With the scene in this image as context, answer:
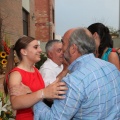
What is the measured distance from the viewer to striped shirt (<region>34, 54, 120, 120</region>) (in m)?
1.55

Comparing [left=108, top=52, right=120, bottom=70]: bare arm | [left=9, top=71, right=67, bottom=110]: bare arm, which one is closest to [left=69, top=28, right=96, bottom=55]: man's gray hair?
[left=9, top=71, right=67, bottom=110]: bare arm

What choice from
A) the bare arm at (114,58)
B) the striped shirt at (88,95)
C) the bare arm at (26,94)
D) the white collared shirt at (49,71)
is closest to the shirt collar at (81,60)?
the striped shirt at (88,95)

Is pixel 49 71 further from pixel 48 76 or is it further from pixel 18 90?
pixel 18 90

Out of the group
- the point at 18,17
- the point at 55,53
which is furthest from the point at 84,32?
the point at 18,17

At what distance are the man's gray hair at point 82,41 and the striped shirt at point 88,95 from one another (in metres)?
0.04

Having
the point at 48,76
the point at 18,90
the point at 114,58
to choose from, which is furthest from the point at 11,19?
the point at 18,90

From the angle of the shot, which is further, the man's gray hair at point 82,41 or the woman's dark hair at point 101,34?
the woman's dark hair at point 101,34

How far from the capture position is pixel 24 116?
245 cm

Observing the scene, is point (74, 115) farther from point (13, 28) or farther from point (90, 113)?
point (13, 28)

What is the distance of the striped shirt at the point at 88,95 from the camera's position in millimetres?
1552

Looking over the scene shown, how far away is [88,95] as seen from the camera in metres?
1.56

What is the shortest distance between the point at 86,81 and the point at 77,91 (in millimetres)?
88

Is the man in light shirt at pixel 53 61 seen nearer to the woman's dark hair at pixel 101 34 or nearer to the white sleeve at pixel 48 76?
the white sleeve at pixel 48 76

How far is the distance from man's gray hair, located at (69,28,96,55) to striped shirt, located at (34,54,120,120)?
40mm
